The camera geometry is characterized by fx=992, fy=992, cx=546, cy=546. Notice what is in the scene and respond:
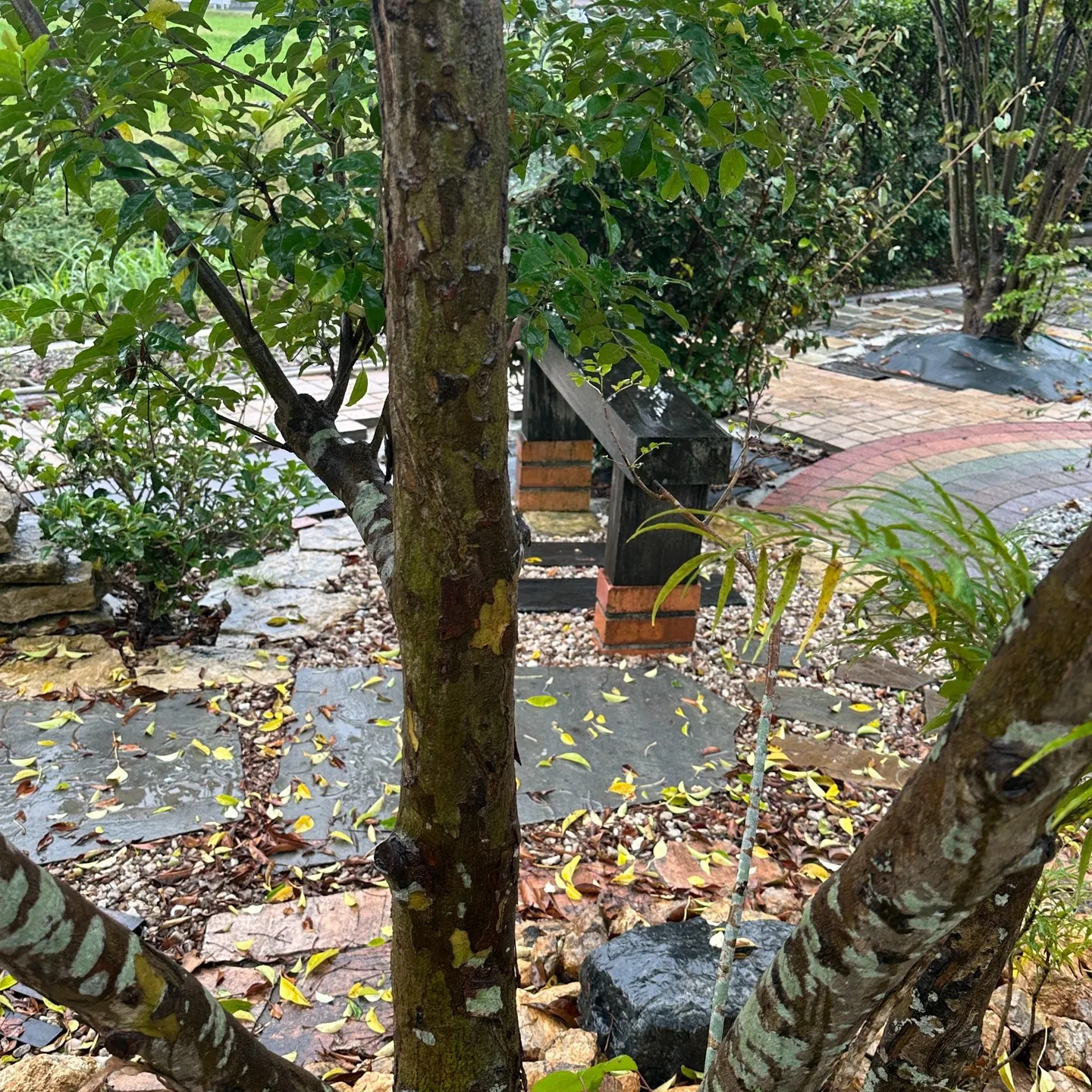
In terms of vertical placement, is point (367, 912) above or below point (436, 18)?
below

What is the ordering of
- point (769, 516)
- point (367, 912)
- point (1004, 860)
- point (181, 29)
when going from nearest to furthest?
point (1004, 860)
point (769, 516)
point (181, 29)
point (367, 912)

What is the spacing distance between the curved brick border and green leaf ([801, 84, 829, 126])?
12.7 ft

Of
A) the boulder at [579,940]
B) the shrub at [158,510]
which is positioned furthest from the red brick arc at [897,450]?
the boulder at [579,940]

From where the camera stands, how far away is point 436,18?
88 centimetres

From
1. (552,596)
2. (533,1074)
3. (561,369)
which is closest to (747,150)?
(561,369)

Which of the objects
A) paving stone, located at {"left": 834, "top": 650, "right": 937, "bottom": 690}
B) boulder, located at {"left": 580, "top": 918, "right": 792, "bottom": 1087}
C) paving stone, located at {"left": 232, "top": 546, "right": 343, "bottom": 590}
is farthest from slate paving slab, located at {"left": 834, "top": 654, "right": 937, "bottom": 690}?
paving stone, located at {"left": 232, "top": 546, "right": 343, "bottom": 590}

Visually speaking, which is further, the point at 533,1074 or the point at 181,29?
the point at 533,1074

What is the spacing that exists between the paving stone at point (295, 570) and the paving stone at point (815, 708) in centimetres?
204

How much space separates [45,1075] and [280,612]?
2.48 metres

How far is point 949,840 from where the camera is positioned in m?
0.80

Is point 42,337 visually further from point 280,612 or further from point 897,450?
point 897,450

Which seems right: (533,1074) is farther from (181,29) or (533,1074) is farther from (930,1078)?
(181,29)

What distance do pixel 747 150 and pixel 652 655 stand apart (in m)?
2.16

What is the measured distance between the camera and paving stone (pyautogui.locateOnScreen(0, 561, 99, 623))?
375cm
